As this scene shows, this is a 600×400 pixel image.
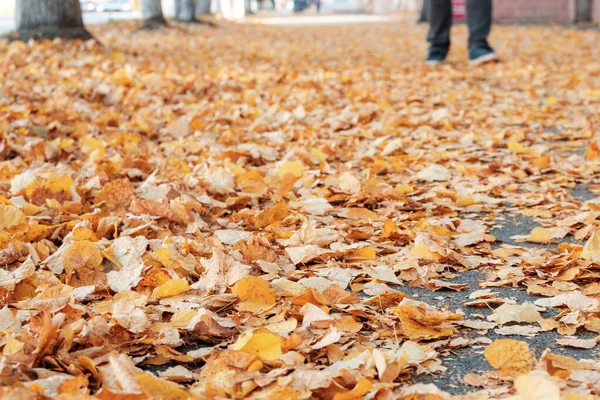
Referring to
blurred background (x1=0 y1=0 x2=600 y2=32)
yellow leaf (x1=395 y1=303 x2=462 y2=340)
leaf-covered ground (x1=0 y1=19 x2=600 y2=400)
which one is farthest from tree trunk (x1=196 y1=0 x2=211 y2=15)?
yellow leaf (x1=395 y1=303 x2=462 y2=340)

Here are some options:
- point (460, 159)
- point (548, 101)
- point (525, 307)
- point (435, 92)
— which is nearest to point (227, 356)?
point (525, 307)

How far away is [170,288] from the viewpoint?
6.28ft

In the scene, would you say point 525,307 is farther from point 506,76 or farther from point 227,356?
point 506,76

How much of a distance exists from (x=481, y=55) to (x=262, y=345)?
6.36m

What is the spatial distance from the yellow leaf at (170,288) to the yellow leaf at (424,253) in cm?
70

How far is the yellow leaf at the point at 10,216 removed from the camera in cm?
233

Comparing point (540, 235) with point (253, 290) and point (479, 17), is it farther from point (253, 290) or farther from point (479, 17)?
point (479, 17)

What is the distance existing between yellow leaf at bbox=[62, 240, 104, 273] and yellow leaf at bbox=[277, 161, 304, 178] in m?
1.09

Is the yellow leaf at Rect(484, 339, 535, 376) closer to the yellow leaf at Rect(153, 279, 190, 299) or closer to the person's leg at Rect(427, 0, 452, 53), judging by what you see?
the yellow leaf at Rect(153, 279, 190, 299)

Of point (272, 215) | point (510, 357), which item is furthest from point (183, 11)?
point (510, 357)

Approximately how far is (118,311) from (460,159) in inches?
87.0

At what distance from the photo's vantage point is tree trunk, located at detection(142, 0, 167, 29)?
1323 cm

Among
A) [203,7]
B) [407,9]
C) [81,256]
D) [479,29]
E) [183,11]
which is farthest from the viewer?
[407,9]

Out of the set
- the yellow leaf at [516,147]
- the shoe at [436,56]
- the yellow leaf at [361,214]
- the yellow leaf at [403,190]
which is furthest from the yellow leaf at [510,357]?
the shoe at [436,56]
